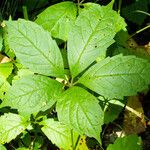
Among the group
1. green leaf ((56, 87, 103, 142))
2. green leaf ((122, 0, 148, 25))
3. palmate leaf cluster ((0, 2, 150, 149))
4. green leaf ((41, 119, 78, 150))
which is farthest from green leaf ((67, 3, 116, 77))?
green leaf ((122, 0, 148, 25))

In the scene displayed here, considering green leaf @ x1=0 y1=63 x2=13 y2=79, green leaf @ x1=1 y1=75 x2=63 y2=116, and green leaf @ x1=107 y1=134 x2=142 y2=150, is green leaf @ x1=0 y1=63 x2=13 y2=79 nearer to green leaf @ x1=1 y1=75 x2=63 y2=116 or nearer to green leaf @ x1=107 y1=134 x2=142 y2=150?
green leaf @ x1=1 y1=75 x2=63 y2=116

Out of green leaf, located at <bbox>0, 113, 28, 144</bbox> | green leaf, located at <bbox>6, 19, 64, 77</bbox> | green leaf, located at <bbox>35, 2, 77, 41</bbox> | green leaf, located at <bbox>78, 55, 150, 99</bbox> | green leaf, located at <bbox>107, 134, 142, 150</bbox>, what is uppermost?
green leaf, located at <bbox>35, 2, 77, 41</bbox>

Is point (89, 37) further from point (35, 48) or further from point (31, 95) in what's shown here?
point (31, 95)

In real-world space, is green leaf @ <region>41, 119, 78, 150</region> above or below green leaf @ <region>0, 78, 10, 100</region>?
below

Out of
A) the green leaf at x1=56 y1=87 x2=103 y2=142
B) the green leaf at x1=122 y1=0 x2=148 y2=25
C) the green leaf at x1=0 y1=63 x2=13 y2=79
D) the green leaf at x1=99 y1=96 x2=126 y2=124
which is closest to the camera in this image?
the green leaf at x1=56 y1=87 x2=103 y2=142

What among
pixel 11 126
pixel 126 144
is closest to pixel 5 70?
pixel 11 126

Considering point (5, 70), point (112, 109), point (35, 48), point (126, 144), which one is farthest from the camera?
point (112, 109)

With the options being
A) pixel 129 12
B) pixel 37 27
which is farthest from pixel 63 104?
pixel 129 12
